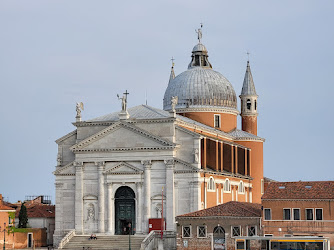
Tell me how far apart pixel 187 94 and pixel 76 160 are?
61.2 ft

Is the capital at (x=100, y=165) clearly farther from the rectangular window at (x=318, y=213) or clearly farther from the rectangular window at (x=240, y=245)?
the rectangular window at (x=318, y=213)

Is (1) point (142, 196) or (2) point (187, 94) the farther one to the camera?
(2) point (187, 94)

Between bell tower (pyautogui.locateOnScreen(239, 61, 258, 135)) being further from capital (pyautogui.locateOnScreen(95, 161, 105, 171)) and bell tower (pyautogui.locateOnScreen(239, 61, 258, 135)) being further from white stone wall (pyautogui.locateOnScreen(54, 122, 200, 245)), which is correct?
capital (pyautogui.locateOnScreen(95, 161, 105, 171))

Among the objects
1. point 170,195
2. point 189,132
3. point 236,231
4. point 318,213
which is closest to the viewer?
point 318,213

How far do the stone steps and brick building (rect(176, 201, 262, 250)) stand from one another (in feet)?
16.3

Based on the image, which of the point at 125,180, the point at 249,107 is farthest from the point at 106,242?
the point at 249,107

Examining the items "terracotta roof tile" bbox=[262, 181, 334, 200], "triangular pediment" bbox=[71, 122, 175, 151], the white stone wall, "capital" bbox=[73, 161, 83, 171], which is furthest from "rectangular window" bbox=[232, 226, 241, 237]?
"capital" bbox=[73, 161, 83, 171]

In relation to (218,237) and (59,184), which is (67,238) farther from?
(218,237)

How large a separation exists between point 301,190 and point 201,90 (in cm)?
2671

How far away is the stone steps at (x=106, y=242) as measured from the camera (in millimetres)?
69250

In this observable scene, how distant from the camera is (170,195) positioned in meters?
Result: 71.4

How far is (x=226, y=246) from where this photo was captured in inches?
2491

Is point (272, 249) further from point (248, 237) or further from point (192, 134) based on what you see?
point (192, 134)

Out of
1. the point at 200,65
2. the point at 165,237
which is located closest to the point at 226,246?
the point at 165,237
